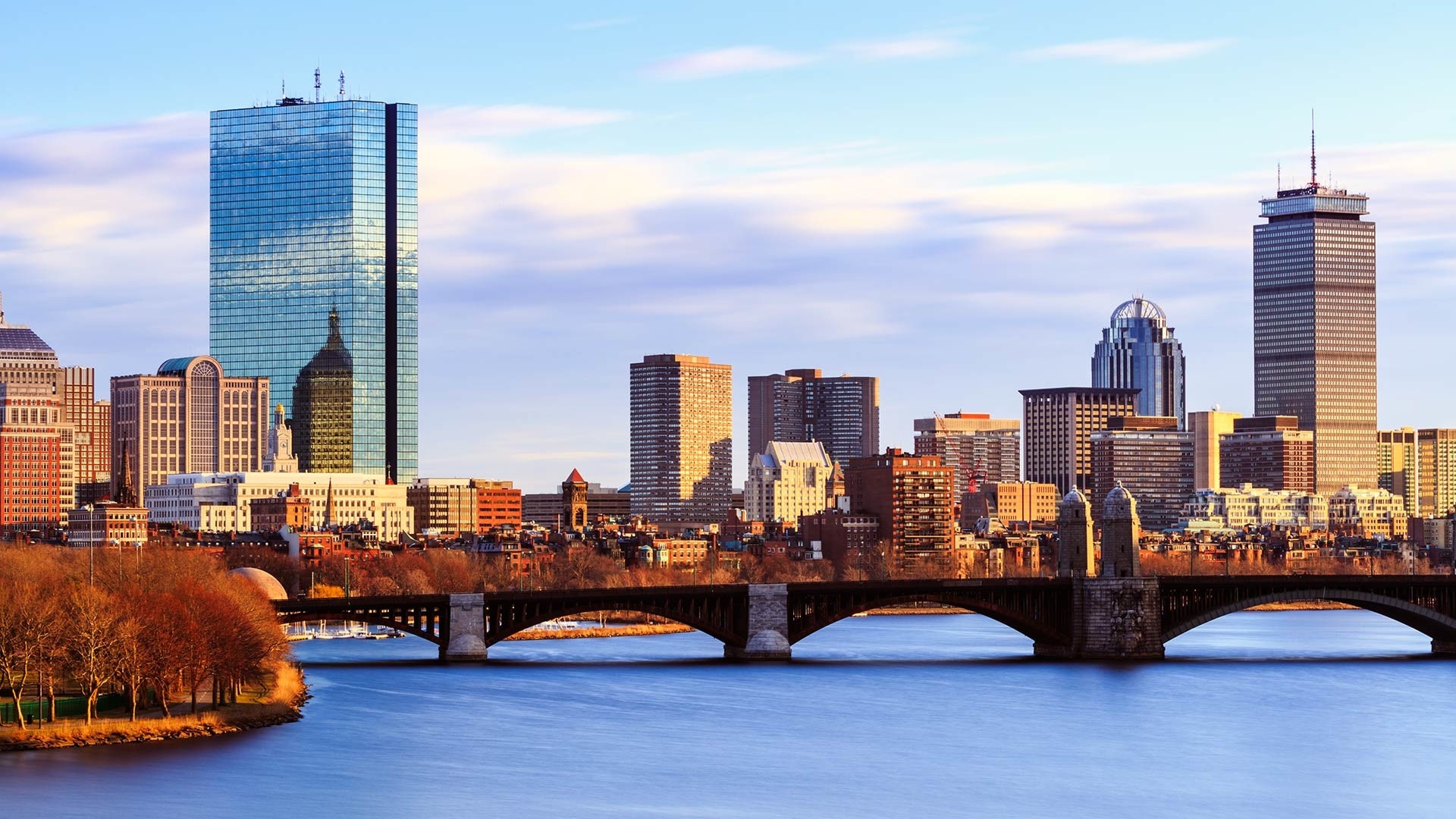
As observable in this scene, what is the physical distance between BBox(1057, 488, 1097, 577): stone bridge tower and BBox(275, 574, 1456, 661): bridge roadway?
3.81 metres

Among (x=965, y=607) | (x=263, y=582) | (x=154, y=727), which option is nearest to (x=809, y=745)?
(x=154, y=727)

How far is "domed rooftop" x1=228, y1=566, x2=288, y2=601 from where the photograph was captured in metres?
136

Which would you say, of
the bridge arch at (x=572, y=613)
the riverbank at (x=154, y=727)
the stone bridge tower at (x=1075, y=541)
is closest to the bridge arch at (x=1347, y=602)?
the stone bridge tower at (x=1075, y=541)

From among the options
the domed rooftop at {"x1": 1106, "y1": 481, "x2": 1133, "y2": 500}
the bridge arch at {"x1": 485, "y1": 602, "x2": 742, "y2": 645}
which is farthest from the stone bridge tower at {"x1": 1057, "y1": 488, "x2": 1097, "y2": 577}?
the bridge arch at {"x1": 485, "y1": 602, "x2": 742, "y2": 645}

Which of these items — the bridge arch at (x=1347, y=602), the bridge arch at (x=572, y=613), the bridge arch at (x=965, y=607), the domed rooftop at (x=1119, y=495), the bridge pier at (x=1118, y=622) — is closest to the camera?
A: the bridge arch at (x=572, y=613)

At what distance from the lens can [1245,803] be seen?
82.3 metres

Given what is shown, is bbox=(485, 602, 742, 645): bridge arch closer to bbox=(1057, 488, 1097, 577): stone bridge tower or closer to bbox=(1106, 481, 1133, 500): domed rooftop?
bbox=(1057, 488, 1097, 577): stone bridge tower

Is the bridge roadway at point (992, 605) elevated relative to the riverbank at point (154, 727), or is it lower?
elevated

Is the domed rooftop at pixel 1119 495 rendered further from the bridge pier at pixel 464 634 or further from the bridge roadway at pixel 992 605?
the bridge pier at pixel 464 634

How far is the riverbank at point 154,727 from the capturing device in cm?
8708

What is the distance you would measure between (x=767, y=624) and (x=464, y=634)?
1579 cm

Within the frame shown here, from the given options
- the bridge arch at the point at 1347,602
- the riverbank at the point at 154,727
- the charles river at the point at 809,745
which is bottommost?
the charles river at the point at 809,745

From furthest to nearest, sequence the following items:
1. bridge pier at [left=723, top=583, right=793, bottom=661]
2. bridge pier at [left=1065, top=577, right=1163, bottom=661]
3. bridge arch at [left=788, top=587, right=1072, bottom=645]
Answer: bridge pier at [left=1065, top=577, right=1163, bottom=661]
bridge pier at [left=723, top=583, right=793, bottom=661]
bridge arch at [left=788, top=587, right=1072, bottom=645]

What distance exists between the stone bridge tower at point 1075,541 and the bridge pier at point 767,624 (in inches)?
693
